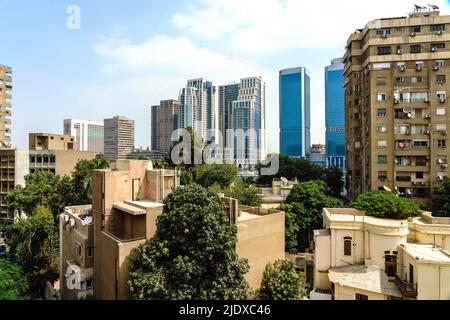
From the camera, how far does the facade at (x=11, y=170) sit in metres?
25.8

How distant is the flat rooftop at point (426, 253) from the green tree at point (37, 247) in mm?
16302

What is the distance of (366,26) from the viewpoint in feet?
73.5

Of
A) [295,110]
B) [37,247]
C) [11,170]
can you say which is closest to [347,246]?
[37,247]

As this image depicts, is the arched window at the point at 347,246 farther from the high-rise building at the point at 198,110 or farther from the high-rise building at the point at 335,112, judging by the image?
the high-rise building at the point at 335,112

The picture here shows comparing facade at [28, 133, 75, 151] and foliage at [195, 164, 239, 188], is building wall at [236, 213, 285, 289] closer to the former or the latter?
foliage at [195, 164, 239, 188]

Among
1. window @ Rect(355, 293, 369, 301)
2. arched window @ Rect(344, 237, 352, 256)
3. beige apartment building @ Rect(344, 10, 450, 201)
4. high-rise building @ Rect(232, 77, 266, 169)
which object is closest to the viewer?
window @ Rect(355, 293, 369, 301)

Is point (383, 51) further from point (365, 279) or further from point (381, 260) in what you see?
point (365, 279)

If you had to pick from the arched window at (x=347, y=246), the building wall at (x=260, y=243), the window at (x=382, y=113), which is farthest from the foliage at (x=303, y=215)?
the window at (x=382, y=113)

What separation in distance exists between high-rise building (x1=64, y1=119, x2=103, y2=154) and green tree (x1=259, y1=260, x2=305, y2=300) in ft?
194

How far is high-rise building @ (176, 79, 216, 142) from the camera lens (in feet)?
148

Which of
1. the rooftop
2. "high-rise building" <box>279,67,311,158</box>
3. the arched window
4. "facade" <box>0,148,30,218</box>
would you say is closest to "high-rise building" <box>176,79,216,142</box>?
"facade" <box>0,148,30,218</box>
